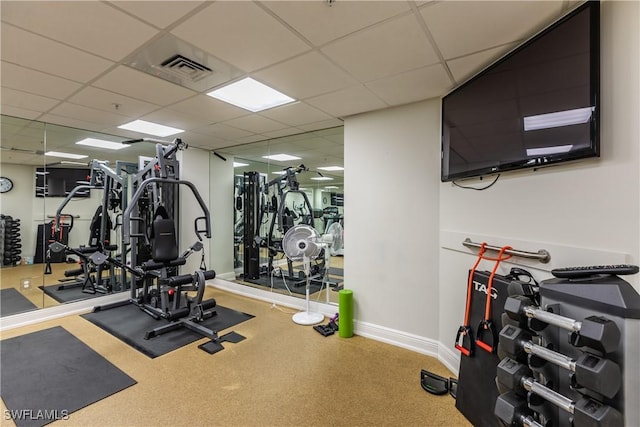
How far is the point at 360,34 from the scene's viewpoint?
6.01 ft

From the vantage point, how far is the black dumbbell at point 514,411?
1269 millimetres

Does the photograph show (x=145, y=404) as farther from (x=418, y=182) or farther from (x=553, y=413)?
(x=418, y=182)

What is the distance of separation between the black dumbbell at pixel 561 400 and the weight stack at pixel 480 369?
1.59 ft

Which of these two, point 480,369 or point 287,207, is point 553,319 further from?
point 287,207

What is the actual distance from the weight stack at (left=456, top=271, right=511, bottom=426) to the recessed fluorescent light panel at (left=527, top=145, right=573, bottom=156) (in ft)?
2.66

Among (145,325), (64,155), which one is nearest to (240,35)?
(145,325)

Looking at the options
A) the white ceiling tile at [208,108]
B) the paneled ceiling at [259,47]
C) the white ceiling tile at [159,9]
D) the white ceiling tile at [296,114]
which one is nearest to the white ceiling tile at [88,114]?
the paneled ceiling at [259,47]

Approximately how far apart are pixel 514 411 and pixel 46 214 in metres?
6.28

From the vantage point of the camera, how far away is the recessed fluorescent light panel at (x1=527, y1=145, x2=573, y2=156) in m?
1.55

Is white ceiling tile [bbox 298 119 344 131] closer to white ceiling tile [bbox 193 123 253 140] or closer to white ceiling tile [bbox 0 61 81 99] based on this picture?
white ceiling tile [bbox 193 123 253 140]

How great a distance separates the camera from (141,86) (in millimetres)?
2611

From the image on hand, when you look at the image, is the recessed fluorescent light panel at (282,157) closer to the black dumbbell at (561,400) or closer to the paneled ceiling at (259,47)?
the paneled ceiling at (259,47)

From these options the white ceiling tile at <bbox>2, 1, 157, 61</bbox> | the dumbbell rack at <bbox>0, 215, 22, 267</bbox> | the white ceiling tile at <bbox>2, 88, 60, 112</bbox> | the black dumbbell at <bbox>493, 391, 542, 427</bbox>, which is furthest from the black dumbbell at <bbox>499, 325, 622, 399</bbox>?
the dumbbell rack at <bbox>0, 215, 22, 267</bbox>

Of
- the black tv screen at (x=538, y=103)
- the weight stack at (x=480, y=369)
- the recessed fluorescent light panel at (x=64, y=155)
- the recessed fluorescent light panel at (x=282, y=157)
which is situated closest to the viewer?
the black tv screen at (x=538, y=103)
